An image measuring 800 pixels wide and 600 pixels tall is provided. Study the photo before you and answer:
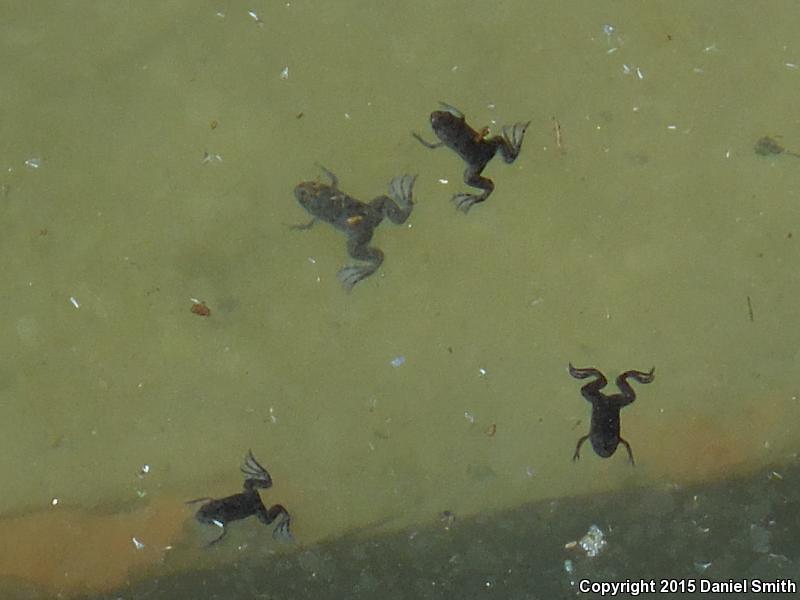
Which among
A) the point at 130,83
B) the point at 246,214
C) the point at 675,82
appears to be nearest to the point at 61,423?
the point at 246,214

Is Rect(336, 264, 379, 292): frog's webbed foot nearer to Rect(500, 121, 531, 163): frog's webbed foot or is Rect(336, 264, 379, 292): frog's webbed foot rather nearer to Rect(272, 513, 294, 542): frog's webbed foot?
Rect(500, 121, 531, 163): frog's webbed foot

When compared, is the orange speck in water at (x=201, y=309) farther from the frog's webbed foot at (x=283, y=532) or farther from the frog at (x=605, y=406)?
the frog at (x=605, y=406)

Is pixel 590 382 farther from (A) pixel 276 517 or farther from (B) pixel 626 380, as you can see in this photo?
(A) pixel 276 517

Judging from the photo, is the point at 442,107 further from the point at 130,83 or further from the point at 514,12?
the point at 130,83

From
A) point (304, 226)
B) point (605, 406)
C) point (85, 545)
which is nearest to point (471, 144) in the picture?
point (304, 226)

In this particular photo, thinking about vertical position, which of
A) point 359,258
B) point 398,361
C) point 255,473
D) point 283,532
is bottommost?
point 283,532

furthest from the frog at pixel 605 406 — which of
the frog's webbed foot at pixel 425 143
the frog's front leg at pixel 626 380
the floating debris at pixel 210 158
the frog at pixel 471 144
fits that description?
the floating debris at pixel 210 158

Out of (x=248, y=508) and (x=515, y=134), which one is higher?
(x=515, y=134)
